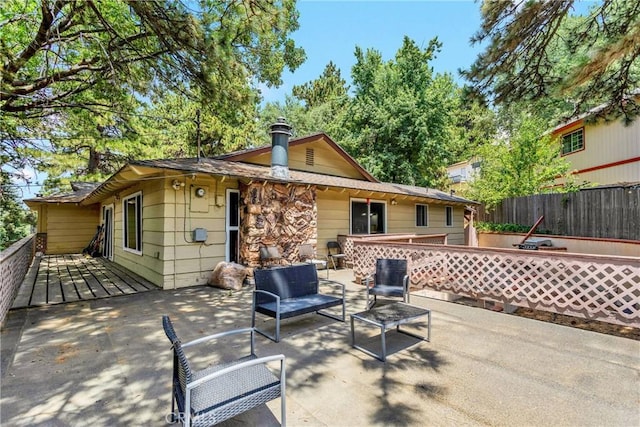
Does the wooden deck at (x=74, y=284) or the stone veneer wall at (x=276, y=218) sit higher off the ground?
the stone veneer wall at (x=276, y=218)

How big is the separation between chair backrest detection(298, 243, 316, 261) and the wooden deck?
3.29 meters

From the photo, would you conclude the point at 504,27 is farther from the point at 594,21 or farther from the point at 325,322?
the point at 325,322

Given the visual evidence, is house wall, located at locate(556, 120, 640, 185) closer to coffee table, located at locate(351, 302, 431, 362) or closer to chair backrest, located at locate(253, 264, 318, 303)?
coffee table, located at locate(351, 302, 431, 362)

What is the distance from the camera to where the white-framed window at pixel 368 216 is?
10.0 metres

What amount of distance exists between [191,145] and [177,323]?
16023 millimetres

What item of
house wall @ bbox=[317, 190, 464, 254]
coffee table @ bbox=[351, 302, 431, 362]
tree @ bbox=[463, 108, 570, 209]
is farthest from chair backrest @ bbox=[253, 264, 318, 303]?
tree @ bbox=[463, 108, 570, 209]

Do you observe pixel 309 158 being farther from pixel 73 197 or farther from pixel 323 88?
pixel 323 88

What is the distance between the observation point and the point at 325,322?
4316 millimetres

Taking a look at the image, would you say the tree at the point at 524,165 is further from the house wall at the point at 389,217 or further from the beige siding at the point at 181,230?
the beige siding at the point at 181,230

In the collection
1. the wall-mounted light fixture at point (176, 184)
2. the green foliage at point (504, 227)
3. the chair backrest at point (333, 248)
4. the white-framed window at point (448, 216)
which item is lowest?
the chair backrest at point (333, 248)

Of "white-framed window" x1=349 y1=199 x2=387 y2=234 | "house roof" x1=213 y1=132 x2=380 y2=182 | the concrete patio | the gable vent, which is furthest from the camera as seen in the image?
the gable vent

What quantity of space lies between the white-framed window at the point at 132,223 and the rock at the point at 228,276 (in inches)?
98.3

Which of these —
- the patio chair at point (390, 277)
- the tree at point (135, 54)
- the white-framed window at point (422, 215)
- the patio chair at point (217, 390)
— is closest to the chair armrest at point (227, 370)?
the patio chair at point (217, 390)

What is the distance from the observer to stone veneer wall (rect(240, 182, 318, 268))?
6.89m
